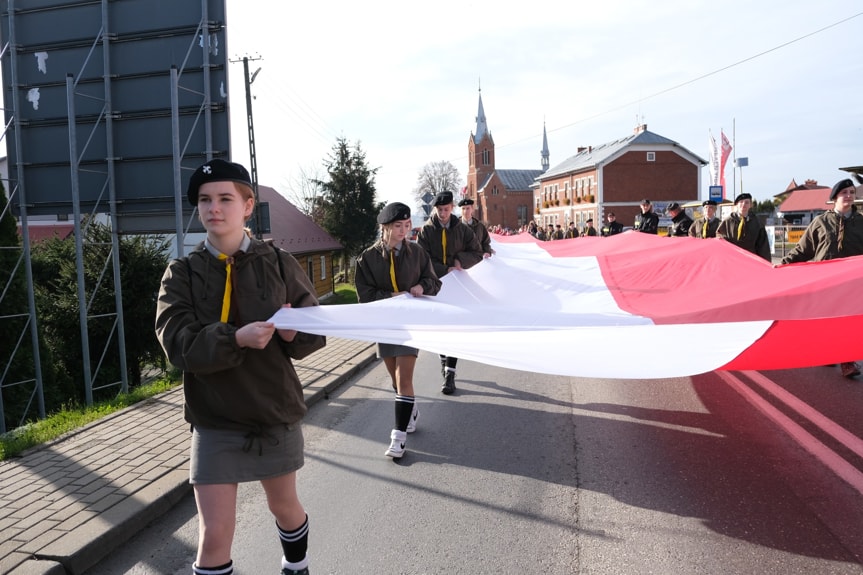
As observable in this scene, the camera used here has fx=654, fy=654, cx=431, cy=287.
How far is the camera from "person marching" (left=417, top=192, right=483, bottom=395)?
7230 mm

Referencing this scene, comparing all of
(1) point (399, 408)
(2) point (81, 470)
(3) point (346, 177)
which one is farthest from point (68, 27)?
(3) point (346, 177)

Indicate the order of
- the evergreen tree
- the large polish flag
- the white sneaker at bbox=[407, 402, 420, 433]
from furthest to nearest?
the evergreen tree
the white sneaker at bbox=[407, 402, 420, 433]
the large polish flag

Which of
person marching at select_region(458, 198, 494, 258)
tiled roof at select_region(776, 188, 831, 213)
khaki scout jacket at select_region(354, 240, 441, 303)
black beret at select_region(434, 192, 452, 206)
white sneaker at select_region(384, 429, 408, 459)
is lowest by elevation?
white sneaker at select_region(384, 429, 408, 459)

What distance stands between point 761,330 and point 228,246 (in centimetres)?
324

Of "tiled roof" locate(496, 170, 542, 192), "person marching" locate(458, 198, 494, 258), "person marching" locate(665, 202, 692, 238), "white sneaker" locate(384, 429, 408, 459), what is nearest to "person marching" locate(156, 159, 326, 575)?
"white sneaker" locate(384, 429, 408, 459)

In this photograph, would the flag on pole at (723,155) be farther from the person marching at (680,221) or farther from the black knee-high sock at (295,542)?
the black knee-high sock at (295,542)

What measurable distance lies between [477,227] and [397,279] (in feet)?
11.8

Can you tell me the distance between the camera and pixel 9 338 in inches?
415

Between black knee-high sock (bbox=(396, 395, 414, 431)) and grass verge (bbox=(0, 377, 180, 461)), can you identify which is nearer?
black knee-high sock (bbox=(396, 395, 414, 431))

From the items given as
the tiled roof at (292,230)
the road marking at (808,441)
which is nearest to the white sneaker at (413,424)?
the road marking at (808,441)

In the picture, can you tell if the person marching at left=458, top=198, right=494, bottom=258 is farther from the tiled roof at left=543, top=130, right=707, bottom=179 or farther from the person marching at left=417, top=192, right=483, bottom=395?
the tiled roof at left=543, top=130, right=707, bottom=179

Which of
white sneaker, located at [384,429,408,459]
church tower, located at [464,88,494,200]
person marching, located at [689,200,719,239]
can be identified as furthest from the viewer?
church tower, located at [464,88,494,200]

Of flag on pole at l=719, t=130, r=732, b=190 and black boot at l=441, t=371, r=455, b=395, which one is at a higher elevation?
flag on pole at l=719, t=130, r=732, b=190

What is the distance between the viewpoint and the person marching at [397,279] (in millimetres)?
5219
